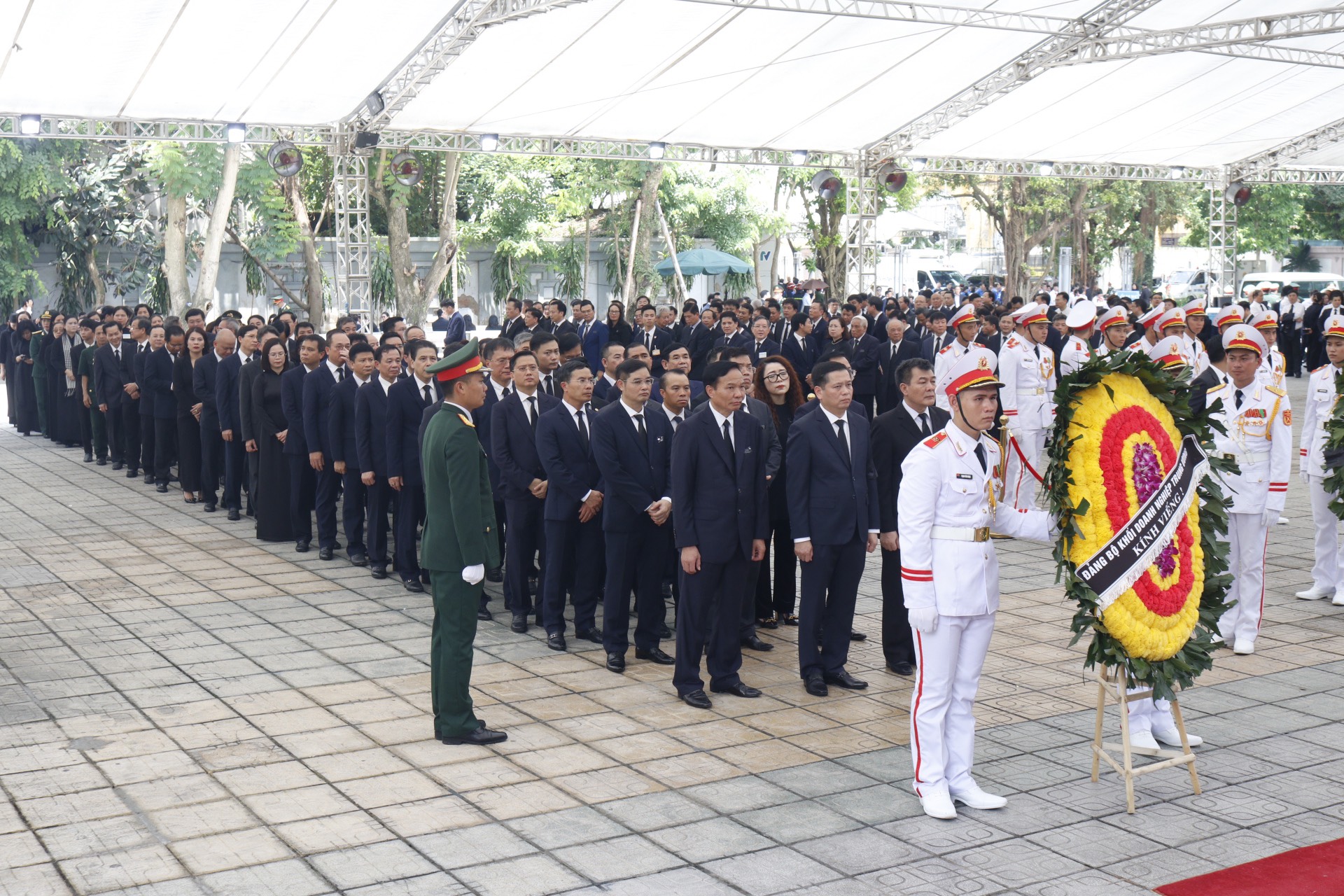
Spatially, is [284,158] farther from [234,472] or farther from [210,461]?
[234,472]

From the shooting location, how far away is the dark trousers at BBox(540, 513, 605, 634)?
24.6 ft

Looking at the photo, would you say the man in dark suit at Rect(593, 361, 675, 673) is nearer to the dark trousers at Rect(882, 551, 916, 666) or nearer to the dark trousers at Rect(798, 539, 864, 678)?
the dark trousers at Rect(798, 539, 864, 678)

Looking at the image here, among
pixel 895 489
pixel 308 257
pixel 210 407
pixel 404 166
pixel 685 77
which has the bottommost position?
pixel 895 489

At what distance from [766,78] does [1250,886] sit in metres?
14.7

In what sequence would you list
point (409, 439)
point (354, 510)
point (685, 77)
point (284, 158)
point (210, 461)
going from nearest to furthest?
1. point (409, 439)
2. point (354, 510)
3. point (210, 461)
4. point (685, 77)
5. point (284, 158)

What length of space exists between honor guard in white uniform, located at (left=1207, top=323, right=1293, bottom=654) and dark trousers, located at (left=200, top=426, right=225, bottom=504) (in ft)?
27.1

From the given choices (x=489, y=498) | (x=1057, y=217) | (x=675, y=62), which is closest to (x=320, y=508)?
(x=489, y=498)

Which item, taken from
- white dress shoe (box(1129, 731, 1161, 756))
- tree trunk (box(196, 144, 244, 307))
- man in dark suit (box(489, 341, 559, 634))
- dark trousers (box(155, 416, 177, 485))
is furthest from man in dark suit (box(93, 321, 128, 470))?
white dress shoe (box(1129, 731, 1161, 756))

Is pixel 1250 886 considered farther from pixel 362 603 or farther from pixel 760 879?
pixel 362 603

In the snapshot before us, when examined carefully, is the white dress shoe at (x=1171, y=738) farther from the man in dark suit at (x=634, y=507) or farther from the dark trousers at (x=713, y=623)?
the man in dark suit at (x=634, y=507)

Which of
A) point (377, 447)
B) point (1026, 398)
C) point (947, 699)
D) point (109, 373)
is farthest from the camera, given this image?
point (109, 373)

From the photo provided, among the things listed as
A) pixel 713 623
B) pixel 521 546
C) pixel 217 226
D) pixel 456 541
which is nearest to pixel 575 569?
pixel 521 546

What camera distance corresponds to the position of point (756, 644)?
741cm

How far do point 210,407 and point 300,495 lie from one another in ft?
6.67
